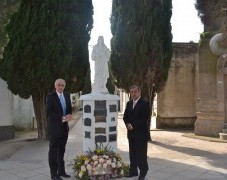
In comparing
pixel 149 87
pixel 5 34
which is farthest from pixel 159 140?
pixel 5 34

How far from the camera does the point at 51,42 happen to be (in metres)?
12.8

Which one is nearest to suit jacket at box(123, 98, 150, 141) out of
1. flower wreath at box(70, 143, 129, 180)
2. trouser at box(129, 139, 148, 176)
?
trouser at box(129, 139, 148, 176)

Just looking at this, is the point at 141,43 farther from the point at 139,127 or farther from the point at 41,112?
the point at 139,127

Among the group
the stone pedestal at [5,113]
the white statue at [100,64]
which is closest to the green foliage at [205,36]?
the white statue at [100,64]

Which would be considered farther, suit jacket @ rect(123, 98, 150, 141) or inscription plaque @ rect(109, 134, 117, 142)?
inscription plaque @ rect(109, 134, 117, 142)

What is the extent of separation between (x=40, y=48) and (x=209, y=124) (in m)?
6.98

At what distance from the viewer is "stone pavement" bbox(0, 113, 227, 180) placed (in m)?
7.64

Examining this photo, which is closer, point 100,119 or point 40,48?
point 100,119

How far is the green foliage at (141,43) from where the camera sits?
43.3 ft

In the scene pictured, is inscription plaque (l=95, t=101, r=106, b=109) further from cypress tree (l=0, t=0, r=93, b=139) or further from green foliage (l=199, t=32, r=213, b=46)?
green foliage (l=199, t=32, r=213, b=46)

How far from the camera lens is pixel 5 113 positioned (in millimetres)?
14539

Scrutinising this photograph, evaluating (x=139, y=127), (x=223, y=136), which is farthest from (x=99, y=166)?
(x=223, y=136)

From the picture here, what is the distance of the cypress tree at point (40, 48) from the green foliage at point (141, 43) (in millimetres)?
1600

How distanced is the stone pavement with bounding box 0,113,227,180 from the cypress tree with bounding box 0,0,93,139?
2.09m
